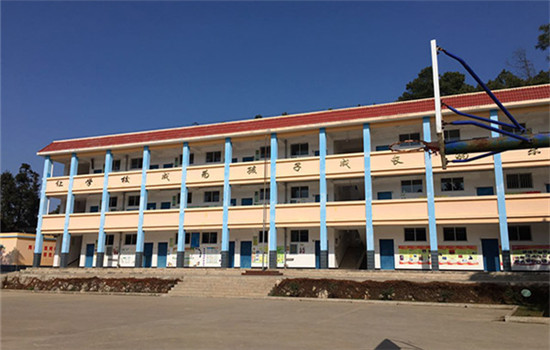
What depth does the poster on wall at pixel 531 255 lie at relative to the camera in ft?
77.9

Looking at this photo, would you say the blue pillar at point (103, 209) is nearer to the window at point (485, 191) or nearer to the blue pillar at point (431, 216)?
the blue pillar at point (431, 216)

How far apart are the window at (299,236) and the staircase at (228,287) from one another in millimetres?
7566

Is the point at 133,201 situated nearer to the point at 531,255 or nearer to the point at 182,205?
the point at 182,205

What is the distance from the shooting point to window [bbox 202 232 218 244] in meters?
31.9

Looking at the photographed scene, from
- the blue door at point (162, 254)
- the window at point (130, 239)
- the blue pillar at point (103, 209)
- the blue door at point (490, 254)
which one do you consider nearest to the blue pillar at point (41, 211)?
the blue pillar at point (103, 209)

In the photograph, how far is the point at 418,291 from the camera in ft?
59.2

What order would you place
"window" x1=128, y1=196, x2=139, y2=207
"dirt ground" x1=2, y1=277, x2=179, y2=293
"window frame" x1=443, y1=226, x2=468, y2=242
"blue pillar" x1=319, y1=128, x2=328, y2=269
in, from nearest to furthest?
"dirt ground" x1=2, y1=277, x2=179, y2=293 < "window frame" x1=443, y1=226, x2=468, y2=242 < "blue pillar" x1=319, y1=128, x2=328, y2=269 < "window" x1=128, y1=196, x2=139, y2=207

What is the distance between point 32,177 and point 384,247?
5157cm

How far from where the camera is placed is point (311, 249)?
1153 inches

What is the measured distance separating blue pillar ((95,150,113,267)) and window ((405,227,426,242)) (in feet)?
72.6

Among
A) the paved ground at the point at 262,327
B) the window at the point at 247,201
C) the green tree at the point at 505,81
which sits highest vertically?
the green tree at the point at 505,81

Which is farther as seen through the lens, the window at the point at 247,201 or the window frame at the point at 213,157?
the window frame at the point at 213,157

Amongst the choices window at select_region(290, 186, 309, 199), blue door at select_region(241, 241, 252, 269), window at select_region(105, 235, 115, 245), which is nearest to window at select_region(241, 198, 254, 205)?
blue door at select_region(241, 241, 252, 269)

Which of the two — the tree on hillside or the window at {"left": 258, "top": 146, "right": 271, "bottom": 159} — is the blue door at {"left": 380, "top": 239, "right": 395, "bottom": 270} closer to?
the window at {"left": 258, "top": 146, "right": 271, "bottom": 159}
